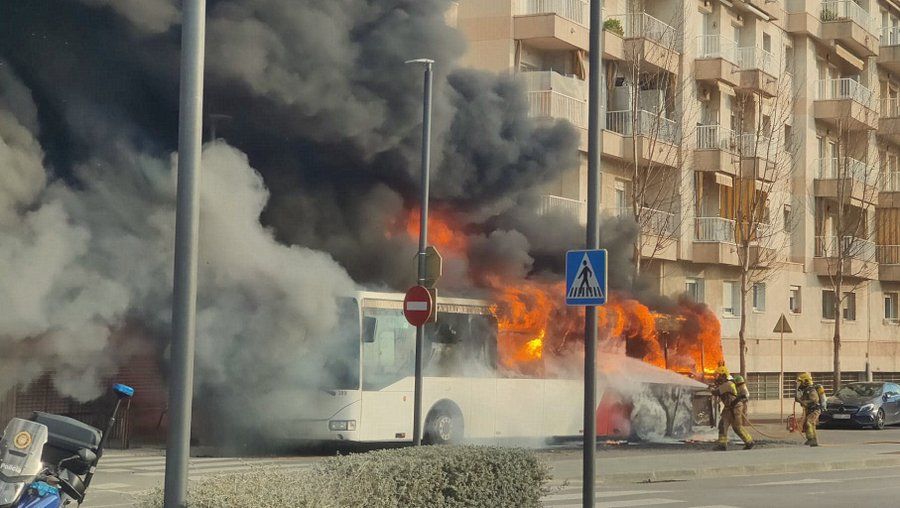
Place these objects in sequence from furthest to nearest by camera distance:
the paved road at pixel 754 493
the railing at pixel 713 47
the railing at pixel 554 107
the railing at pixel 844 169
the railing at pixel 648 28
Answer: the railing at pixel 844 169 < the railing at pixel 713 47 < the railing at pixel 648 28 < the railing at pixel 554 107 < the paved road at pixel 754 493

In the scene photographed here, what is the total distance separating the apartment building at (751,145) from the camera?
30094mm

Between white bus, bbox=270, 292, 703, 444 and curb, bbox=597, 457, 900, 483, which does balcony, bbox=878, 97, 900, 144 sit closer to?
curb, bbox=597, 457, 900, 483

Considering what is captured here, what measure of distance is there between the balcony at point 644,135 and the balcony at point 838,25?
11.1 meters

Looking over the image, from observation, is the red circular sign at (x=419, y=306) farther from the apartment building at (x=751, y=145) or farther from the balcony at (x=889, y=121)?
the balcony at (x=889, y=121)

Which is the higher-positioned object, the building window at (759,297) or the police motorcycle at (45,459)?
the building window at (759,297)

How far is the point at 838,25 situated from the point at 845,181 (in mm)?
6151

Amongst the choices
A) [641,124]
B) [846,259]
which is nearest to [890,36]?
[846,259]

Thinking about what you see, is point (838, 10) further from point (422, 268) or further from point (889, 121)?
point (422, 268)

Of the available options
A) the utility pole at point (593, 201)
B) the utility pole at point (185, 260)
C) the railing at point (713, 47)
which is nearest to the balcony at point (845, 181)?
the railing at point (713, 47)

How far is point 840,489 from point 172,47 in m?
13.0

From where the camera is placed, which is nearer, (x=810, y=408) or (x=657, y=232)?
(x=810, y=408)

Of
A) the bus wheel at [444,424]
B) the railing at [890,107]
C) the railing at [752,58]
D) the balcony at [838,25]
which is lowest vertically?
the bus wheel at [444,424]

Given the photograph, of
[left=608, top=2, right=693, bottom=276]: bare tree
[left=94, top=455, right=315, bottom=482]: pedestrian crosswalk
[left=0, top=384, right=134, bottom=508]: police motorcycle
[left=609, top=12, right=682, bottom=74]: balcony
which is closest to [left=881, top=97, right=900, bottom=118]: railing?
[left=608, top=2, right=693, bottom=276]: bare tree

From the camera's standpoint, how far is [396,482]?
288 inches
